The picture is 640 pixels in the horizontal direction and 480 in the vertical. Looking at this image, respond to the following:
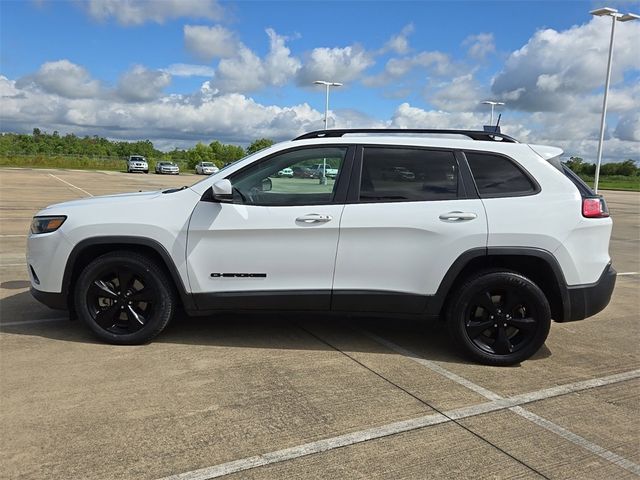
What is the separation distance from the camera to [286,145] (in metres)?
4.40

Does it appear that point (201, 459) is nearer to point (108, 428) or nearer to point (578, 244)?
point (108, 428)

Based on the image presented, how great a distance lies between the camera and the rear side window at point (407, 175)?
4230 millimetres

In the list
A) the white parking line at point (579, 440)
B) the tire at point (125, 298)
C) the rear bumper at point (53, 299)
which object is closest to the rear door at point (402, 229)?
the white parking line at point (579, 440)

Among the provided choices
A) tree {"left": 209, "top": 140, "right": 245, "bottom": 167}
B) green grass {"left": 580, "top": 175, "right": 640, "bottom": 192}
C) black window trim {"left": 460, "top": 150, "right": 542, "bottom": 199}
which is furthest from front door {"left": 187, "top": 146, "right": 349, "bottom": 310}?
tree {"left": 209, "top": 140, "right": 245, "bottom": 167}

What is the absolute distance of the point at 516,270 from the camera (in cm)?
434

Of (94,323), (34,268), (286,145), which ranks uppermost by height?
(286,145)

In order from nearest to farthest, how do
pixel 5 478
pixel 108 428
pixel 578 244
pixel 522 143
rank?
pixel 5 478, pixel 108 428, pixel 578 244, pixel 522 143

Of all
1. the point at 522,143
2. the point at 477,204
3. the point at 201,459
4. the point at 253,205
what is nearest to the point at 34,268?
the point at 253,205

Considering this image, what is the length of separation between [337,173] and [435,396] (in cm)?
187

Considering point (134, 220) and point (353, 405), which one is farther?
point (134, 220)

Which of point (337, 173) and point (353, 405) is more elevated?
point (337, 173)

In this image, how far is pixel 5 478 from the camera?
2576 millimetres

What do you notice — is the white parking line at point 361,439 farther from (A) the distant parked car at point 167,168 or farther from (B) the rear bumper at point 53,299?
(A) the distant parked car at point 167,168

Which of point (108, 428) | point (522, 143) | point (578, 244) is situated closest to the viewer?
point (108, 428)
